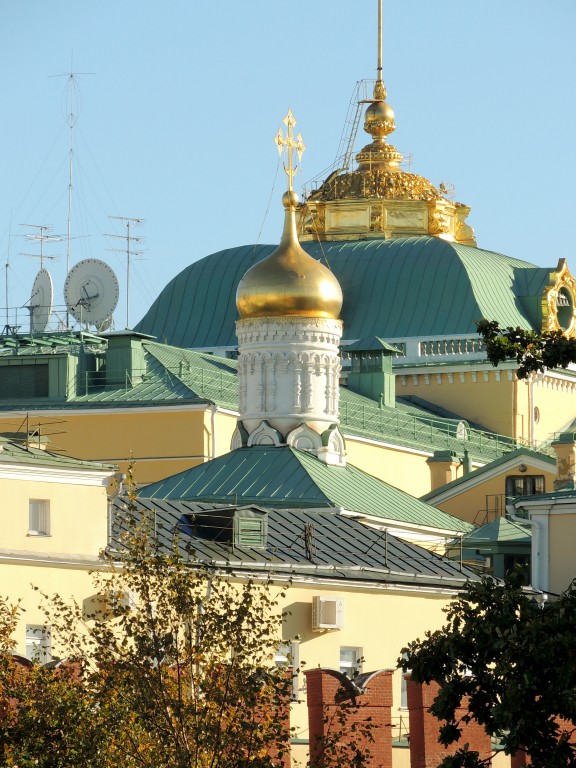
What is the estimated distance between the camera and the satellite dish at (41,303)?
77812mm

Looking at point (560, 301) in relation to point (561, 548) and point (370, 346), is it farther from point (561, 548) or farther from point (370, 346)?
point (561, 548)

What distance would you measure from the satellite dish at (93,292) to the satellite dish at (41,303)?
49cm

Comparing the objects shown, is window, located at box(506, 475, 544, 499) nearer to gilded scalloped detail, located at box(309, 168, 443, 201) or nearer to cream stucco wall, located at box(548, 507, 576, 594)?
cream stucco wall, located at box(548, 507, 576, 594)

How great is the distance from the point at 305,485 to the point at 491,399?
2468cm

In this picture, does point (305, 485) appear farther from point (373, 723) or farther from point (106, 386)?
point (373, 723)

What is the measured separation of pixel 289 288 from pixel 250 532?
1833cm

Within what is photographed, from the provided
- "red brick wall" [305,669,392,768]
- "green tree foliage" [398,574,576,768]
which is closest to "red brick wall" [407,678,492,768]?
"red brick wall" [305,669,392,768]

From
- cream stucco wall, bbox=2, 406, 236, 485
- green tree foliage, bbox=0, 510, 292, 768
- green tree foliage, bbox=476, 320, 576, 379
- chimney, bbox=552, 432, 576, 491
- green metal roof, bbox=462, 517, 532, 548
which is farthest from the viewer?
cream stucco wall, bbox=2, 406, 236, 485

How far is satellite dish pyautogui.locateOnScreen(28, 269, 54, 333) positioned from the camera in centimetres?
7781

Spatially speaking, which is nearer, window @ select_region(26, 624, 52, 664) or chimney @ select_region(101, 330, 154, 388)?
window @ select_region(26, 624, 52, 664)

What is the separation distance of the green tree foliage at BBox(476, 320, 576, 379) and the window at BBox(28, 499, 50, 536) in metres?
9.94

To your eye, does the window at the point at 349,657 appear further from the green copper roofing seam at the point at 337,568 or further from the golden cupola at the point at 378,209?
the golden cupola at the point at 378,209

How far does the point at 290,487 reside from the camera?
2505 inches

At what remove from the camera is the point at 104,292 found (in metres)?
77.7
